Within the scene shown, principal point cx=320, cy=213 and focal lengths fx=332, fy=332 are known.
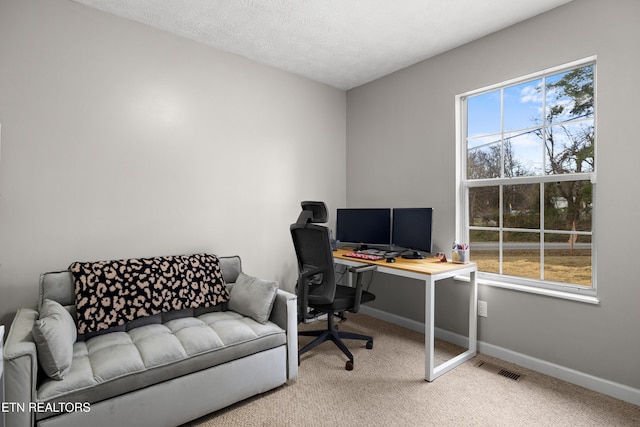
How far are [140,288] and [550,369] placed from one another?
9.85 ft

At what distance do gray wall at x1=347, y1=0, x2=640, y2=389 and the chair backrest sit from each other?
4.06 feet

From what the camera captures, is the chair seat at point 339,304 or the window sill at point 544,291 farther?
the chair seat at point 339,304

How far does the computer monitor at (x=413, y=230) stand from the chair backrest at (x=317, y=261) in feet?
2.96

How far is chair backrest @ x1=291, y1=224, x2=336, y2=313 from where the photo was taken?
8.24ft

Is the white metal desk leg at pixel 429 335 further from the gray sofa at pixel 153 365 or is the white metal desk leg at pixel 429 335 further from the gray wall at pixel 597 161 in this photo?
the gray sofa at pixel 153 365

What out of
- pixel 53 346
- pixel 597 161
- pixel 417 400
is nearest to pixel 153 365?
pixel 53 346

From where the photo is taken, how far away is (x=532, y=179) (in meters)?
2.61

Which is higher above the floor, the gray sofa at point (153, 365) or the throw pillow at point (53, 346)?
the throw pillow at point (53, 346)

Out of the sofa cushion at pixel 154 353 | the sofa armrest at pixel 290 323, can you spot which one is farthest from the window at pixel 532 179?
the sofa cushion at pixel 154 353

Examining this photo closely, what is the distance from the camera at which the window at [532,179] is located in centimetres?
241

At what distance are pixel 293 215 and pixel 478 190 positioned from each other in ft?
6.08

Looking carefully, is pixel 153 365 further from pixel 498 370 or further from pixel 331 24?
pixel 331 24

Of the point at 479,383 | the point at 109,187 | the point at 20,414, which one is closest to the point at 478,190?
the point at 479,383

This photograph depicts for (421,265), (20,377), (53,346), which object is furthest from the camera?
(421,265)
